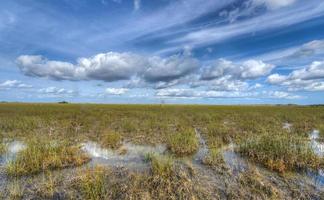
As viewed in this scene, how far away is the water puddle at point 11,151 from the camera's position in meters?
10.2

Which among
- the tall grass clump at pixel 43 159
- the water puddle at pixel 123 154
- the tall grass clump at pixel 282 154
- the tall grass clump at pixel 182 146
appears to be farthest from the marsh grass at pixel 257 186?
the tall grass clump at pixel 43 159

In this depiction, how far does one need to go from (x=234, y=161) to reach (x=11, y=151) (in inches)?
423

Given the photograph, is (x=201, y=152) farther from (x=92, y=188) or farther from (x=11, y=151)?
(x=11, y=151)

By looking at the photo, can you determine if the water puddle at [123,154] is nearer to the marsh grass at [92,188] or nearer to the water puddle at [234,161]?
the marsh grass at [92,188]

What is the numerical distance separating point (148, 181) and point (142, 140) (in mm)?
7766

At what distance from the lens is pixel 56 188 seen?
700cm

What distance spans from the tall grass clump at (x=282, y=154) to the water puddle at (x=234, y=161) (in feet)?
1.84

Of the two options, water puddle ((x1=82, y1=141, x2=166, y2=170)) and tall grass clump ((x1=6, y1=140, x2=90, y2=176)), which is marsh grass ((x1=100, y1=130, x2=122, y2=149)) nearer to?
water puddle ((x1=82, y1=141, x2=166, y2=170))

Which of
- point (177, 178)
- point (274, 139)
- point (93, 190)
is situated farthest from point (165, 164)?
point (274, 139)

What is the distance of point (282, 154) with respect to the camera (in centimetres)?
1016

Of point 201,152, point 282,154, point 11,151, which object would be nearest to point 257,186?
point 282,154

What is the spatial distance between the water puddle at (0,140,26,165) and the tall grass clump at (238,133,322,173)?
1045 centimetres

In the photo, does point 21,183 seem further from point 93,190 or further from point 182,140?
point 182,140

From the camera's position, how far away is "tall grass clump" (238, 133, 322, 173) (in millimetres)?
9523
